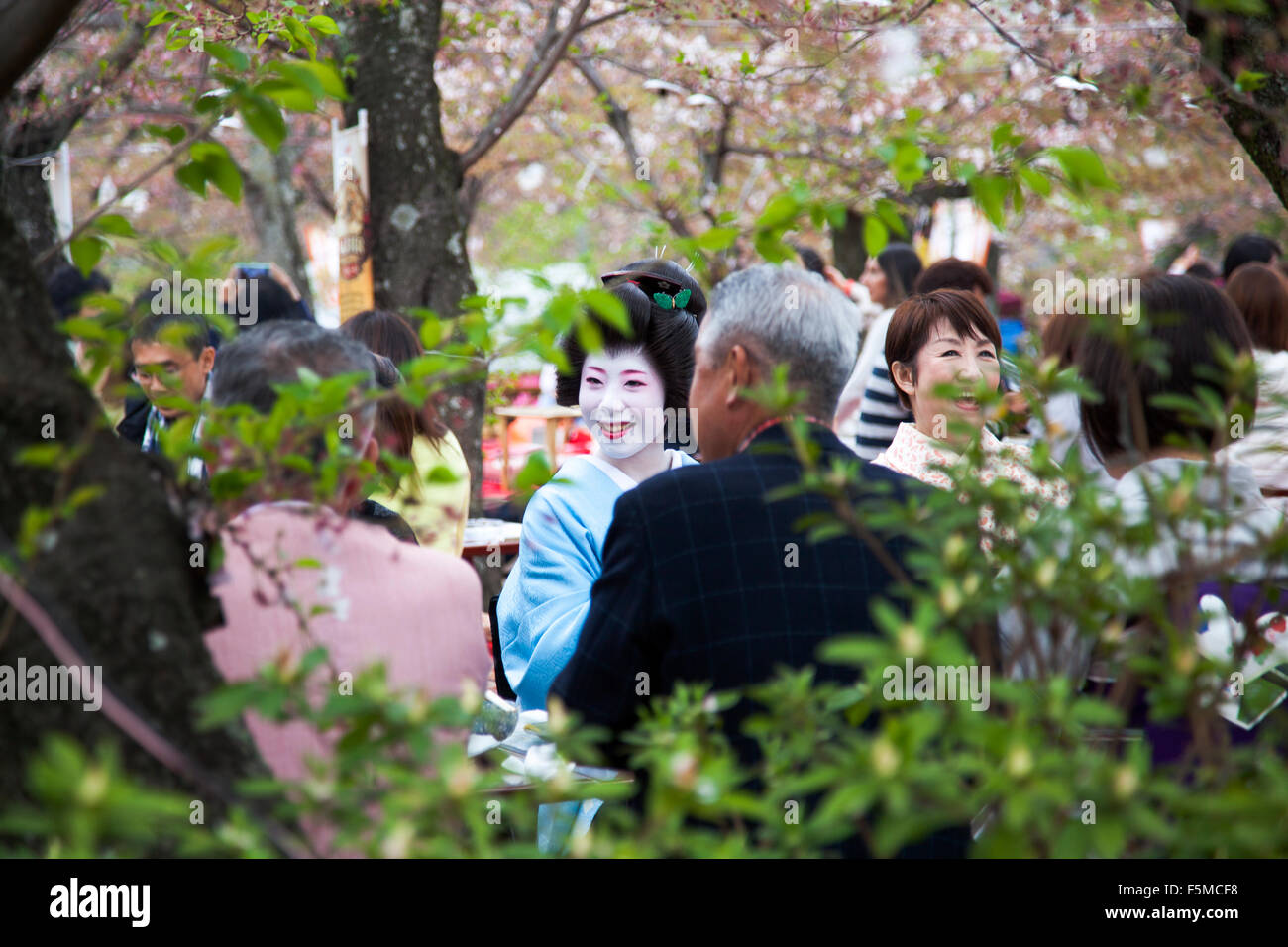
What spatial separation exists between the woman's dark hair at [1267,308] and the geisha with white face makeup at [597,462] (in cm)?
294

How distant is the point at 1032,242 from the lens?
21469mm

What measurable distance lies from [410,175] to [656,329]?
132 inches

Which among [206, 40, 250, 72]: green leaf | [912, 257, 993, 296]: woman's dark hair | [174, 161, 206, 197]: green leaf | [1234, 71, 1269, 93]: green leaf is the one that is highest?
[912, 257, 993, 296]: woman's dark hair

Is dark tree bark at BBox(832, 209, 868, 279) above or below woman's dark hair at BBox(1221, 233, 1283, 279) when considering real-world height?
above

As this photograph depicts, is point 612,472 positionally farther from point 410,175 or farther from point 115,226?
point 410,175

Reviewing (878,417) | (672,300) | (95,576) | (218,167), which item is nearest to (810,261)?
(878,417)

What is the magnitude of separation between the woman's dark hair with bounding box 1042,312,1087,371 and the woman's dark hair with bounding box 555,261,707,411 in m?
0.89

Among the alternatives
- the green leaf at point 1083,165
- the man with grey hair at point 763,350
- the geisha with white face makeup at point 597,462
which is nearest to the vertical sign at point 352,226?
the geisha with white face makeup at point 597,462

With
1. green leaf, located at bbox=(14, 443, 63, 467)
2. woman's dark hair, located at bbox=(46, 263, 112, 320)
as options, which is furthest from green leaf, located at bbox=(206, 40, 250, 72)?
woman's dark hair, located at bbox=(46, 263, 112, 320)

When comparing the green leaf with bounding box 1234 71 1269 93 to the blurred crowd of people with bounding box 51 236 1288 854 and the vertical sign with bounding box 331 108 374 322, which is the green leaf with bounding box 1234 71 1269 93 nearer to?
the blurred crowd of people with bounding box 51 236 1288 854

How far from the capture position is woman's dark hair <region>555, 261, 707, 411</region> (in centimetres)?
315
